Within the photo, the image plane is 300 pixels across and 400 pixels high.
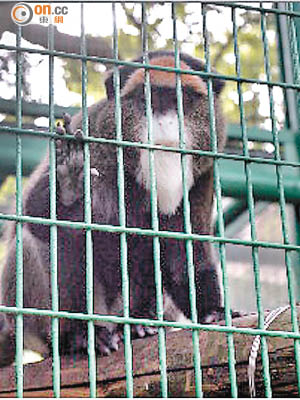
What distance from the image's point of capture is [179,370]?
2.38 meters

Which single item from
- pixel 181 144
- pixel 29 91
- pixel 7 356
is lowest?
pixel 7 356

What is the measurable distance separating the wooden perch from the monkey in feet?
0.68

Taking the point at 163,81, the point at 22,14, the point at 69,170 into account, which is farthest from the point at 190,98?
the point at 22,14

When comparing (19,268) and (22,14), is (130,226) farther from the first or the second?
(19,268)

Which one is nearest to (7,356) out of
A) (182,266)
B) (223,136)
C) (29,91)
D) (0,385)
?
(0,385)

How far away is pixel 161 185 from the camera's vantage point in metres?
3.19

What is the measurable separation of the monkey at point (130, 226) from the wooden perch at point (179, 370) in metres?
0.21

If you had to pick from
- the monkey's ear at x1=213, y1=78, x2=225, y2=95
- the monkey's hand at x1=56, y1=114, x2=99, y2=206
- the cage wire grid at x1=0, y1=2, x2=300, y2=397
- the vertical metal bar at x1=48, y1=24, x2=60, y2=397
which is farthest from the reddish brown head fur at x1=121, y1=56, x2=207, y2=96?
the vertical metal bar at x1=48, y1=24, x2=60, y2=397

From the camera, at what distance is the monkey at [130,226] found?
291cm

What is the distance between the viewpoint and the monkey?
291cm

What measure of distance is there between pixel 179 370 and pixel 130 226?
31.3 inches

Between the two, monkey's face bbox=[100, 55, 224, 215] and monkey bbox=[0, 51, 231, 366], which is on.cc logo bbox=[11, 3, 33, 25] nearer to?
monkey bbox=[0, 51, 231, 366]

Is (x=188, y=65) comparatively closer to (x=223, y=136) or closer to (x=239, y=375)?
(x=223, y=136)

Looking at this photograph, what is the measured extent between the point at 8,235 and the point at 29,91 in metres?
0.84
